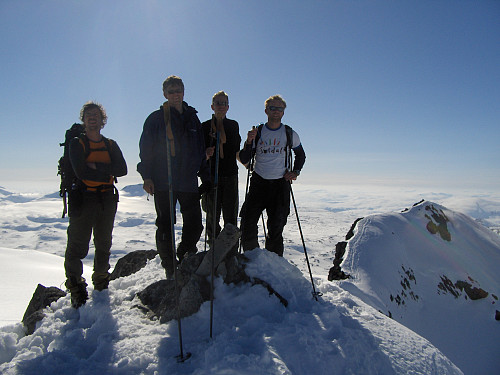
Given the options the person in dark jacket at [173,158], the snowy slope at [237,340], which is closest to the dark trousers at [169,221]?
the person in dark jacket at [173,158]

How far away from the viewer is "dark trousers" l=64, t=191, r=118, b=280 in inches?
186

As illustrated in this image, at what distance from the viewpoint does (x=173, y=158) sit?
4.91 metres

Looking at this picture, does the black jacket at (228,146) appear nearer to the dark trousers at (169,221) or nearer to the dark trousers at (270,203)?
the dark trousers at (270,203)

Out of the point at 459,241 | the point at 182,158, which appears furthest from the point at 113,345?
the point at 459,241

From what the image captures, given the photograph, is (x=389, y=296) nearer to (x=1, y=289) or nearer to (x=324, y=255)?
(x=1, y=289)

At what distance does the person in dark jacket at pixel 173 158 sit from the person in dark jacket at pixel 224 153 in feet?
2.85

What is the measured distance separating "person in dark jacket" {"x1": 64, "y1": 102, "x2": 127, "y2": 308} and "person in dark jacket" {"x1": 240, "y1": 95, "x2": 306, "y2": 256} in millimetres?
2576

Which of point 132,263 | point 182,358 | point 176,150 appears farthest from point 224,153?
point 132,263

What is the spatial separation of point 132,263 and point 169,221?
4.07 m

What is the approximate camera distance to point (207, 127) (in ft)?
20.2

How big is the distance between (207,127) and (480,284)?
665 inches

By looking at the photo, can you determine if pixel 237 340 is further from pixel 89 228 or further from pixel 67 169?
pixel 67 169

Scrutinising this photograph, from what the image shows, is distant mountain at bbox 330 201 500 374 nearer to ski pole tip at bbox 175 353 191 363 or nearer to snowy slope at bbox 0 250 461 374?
snowy slope at bbox 0 250 461 374

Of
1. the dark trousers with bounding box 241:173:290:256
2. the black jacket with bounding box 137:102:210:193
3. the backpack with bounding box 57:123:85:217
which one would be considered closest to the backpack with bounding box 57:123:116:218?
the backpack with bounding box 57:123:85:217
